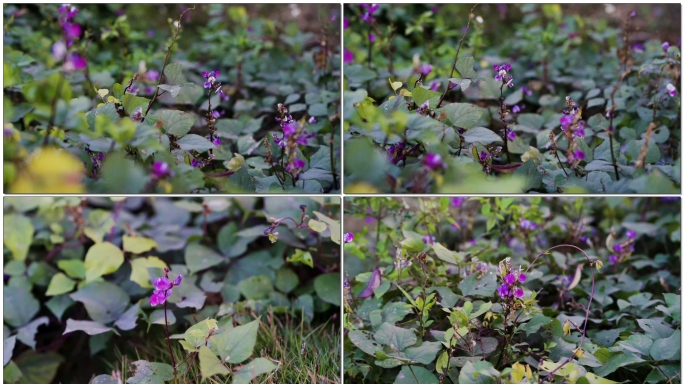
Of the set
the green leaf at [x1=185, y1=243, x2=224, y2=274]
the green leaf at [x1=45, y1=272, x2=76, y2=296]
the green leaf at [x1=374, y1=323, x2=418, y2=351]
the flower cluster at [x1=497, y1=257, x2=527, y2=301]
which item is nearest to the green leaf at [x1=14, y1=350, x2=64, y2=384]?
the green leaf at [x1=45, y1=272, x2=76, y2=296]

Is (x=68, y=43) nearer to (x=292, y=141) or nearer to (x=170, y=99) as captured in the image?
(x=170, y=99)

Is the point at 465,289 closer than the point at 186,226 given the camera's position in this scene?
Yes

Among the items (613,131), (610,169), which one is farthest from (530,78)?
(610,169)

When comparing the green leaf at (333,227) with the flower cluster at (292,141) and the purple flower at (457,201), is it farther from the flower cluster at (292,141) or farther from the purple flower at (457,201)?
→ the purple flower at (457,201)

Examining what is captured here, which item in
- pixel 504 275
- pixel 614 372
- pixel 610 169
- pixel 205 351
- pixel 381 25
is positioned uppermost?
pixel 381 25

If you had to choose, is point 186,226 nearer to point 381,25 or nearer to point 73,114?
point 73,114

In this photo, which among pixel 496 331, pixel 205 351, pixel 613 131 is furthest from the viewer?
pixel 613 131

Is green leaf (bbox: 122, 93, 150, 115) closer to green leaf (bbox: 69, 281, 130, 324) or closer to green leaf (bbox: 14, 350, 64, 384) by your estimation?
green leaf (bbox: 69, 281, 130, 324)
